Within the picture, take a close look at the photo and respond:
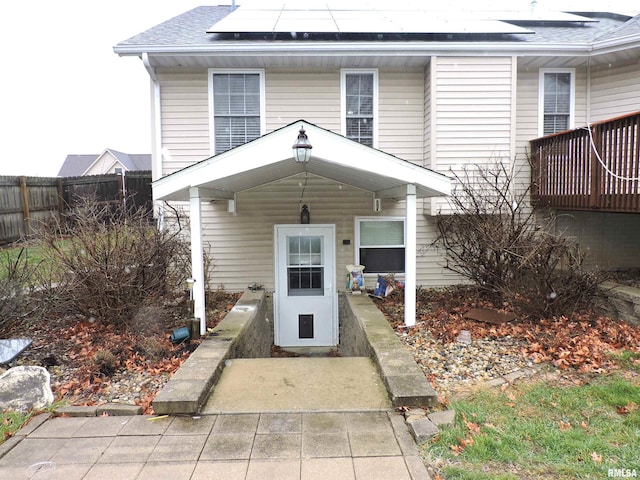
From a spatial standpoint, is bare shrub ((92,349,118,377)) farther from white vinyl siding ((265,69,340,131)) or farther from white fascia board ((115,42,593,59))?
white fascia board ((115,42,593,59))

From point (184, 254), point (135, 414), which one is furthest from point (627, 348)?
point (184, 254)

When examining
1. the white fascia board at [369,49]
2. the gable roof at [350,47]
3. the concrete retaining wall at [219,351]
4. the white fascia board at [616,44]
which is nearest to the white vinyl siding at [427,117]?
the gable roof at [350,47]

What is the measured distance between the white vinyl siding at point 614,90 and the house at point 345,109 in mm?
21

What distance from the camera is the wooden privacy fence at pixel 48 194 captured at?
1132cm

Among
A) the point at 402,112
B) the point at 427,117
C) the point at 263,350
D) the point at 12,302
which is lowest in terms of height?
the point at 263,350

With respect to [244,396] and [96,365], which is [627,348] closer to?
[244,396]

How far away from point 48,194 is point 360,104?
33.7ft

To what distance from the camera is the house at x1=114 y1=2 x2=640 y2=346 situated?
774cm

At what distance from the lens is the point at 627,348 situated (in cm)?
481

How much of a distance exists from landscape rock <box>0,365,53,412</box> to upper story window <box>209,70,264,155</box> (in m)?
5.27

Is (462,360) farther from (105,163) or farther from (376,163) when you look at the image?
(105,163)

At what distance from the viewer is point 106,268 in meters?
5.56

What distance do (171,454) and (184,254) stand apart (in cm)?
464

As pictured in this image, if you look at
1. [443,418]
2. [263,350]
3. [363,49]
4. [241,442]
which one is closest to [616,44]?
[363,49]
